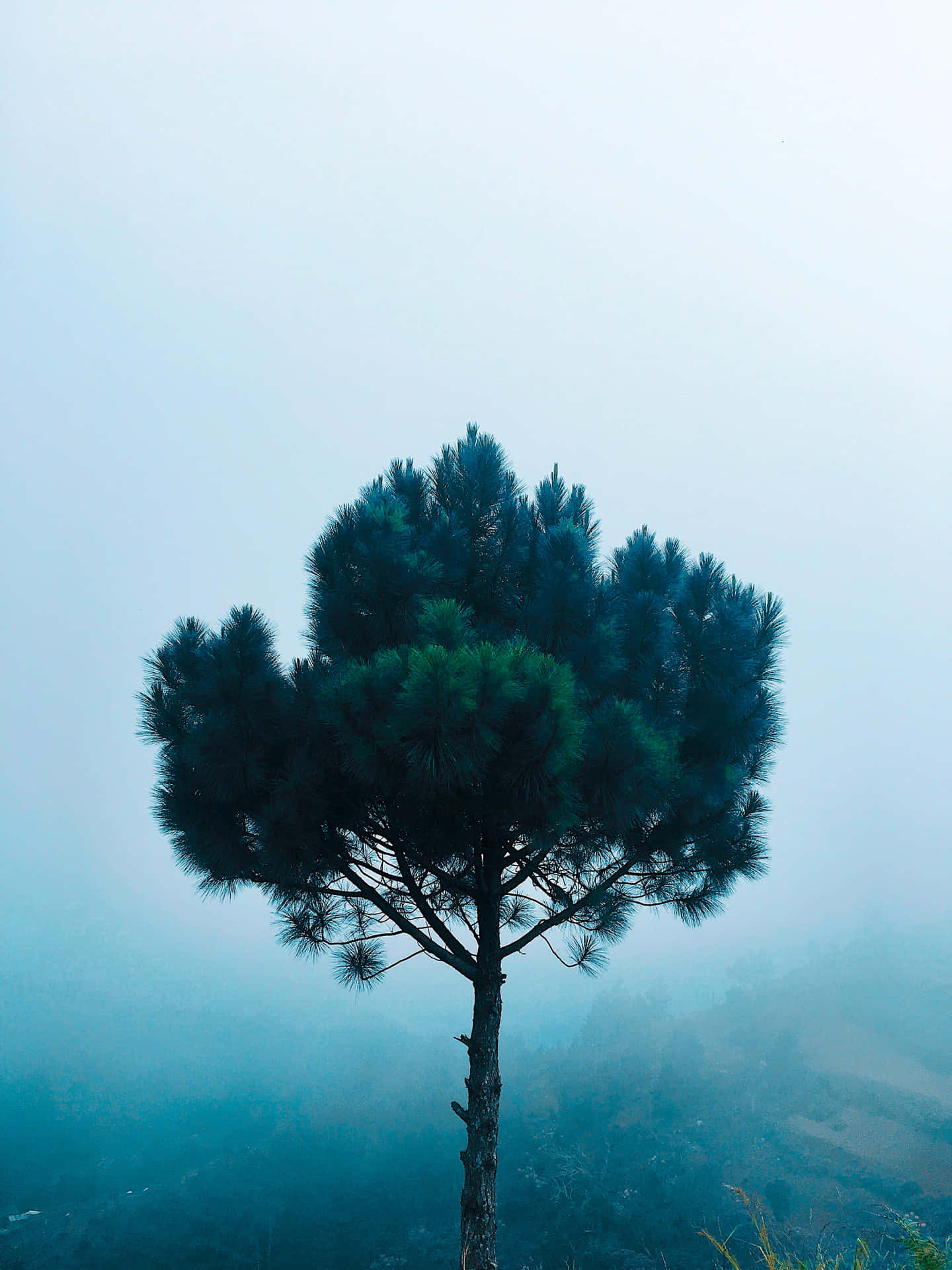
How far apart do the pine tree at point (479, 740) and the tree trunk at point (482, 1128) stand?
0.07 feet

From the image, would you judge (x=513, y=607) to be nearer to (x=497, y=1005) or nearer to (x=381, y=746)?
(x=381, y=746)

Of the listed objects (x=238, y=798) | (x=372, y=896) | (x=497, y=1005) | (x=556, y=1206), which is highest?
(x=238, y=798)

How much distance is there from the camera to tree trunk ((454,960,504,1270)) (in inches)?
211

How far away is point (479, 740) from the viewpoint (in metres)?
4.56

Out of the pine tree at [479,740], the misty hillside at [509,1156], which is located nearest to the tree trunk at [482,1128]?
the pine tree at [479,740]

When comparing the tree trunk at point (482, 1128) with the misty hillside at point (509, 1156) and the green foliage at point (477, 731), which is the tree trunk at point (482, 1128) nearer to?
the green foliage at point (477, 731)

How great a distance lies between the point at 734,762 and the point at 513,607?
2.39 m

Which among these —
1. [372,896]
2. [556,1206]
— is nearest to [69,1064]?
[556,1206]

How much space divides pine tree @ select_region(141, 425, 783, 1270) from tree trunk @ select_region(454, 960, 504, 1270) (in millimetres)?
20

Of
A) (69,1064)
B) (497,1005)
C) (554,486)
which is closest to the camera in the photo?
(497,1005)

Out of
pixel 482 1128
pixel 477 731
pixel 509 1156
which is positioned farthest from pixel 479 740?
pixel 509 1156

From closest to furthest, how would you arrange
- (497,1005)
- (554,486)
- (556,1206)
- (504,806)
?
(504,806), (497,1005), (554,486), (556,1206)

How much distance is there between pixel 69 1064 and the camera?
65062mm

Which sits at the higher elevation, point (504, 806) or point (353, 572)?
point (353, 572)
